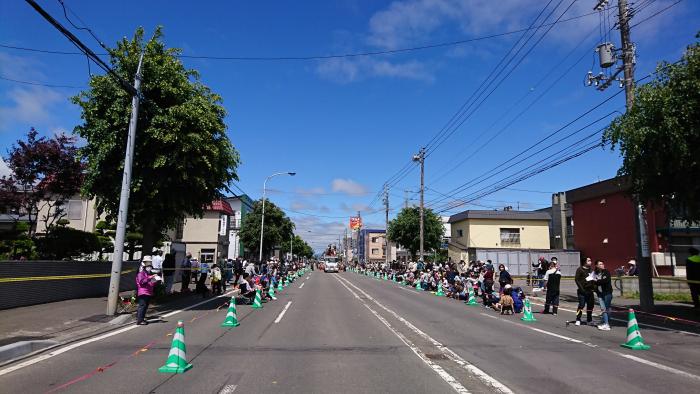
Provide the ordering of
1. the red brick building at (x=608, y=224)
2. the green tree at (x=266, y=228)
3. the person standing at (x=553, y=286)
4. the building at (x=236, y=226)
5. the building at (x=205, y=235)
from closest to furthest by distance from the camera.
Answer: the person standing at (x=553, y=286)
the red brick building at (x=608, y=224)
the building at (x=205, y=235)
the green tree at (x=266, y=228)
the building at (x=236, y=226)

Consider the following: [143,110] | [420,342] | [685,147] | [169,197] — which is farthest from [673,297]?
[143,110]

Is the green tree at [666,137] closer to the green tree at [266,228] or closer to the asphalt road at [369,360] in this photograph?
the asphalt road at [369,360]

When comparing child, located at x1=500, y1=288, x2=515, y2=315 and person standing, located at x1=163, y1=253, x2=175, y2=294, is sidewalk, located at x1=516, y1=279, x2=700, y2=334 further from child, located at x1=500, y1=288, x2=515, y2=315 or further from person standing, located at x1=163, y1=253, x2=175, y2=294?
person standing, located at x1=163, y1=253, x2=175, y2=294

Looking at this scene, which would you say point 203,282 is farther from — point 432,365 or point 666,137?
point 666,137

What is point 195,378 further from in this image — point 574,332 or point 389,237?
point 389,237

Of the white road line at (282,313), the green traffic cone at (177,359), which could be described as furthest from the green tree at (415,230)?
the green traffic cone at (177,359)

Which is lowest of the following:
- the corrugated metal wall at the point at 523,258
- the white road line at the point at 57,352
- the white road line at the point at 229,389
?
the white road line at the point at 57,352

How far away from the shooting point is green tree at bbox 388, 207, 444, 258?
169 ft

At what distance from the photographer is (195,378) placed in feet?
23.4

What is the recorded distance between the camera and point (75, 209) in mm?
33281

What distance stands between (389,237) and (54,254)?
38.2m

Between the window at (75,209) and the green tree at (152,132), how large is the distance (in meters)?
17.7

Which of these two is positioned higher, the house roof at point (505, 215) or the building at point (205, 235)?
the house roof at point (505, 215)

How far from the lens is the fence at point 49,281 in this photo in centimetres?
1431
